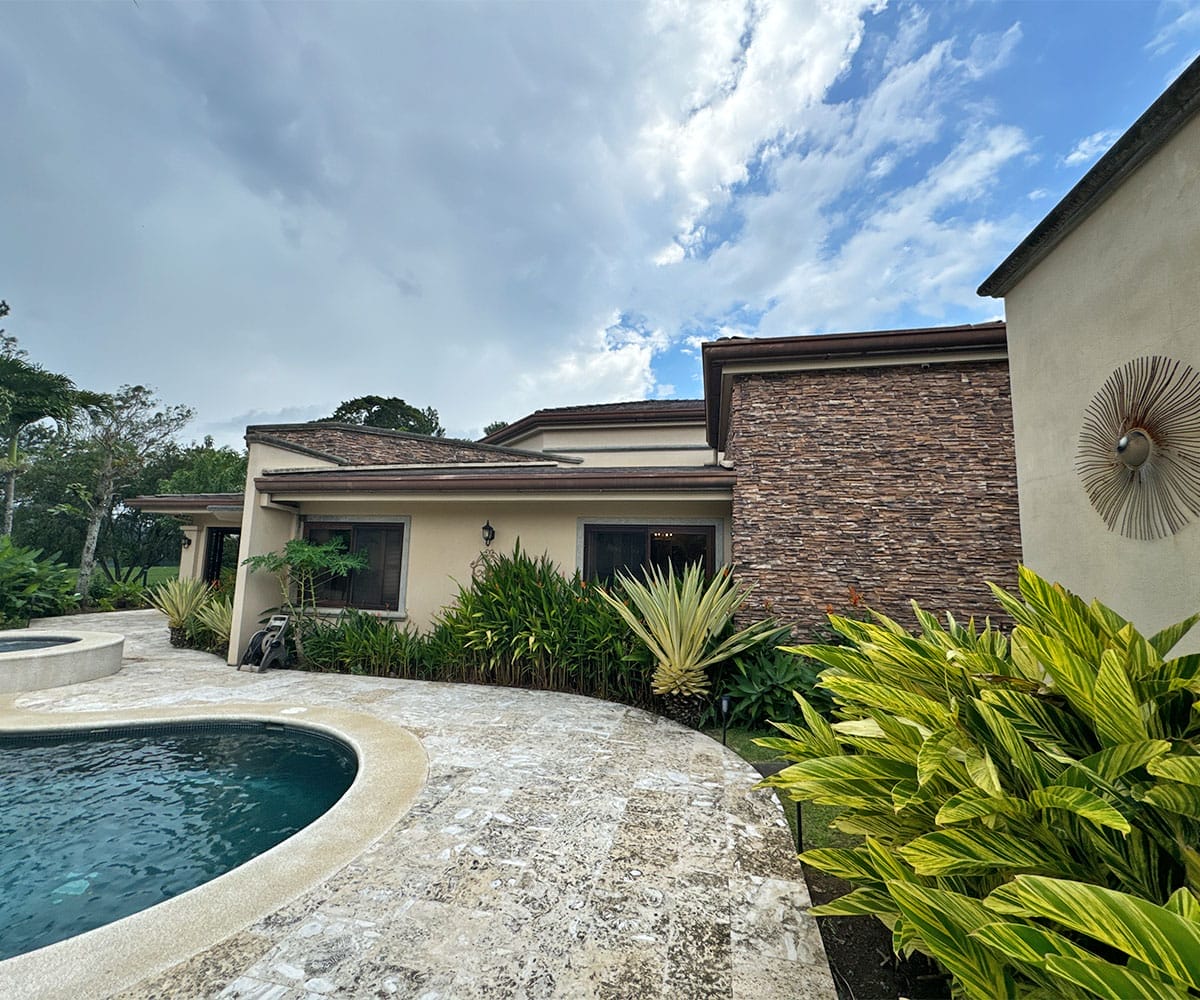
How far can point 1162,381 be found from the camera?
2.37 meters

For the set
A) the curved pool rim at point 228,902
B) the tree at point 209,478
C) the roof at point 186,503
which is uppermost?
the tree at point 209,478

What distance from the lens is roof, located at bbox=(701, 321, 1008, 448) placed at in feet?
21.9

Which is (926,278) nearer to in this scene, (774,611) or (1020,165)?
(1020,165)

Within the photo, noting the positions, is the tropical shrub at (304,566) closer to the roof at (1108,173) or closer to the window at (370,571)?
the window at (370,571)

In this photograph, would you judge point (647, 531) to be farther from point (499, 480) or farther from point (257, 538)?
point (257, 538)

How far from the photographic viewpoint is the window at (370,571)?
9422mm

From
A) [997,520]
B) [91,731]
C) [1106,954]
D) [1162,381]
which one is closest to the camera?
[1106,954]

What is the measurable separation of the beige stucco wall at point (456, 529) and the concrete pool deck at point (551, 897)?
3919 millimetres

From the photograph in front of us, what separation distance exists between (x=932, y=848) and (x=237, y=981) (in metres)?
2.77

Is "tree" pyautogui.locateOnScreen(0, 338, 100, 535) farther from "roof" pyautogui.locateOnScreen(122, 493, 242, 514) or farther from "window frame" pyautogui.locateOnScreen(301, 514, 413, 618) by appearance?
"window frame" pyautogui.locateOnScreen(301, 514, 413, 618)

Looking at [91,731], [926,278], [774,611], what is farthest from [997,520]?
[91,731]

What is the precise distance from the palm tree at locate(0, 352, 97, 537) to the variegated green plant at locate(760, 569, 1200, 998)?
22.9 meters

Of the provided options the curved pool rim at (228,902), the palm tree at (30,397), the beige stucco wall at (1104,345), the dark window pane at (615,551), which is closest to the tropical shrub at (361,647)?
the dark window pane at (615,551)

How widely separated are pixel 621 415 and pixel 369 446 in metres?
6.69
